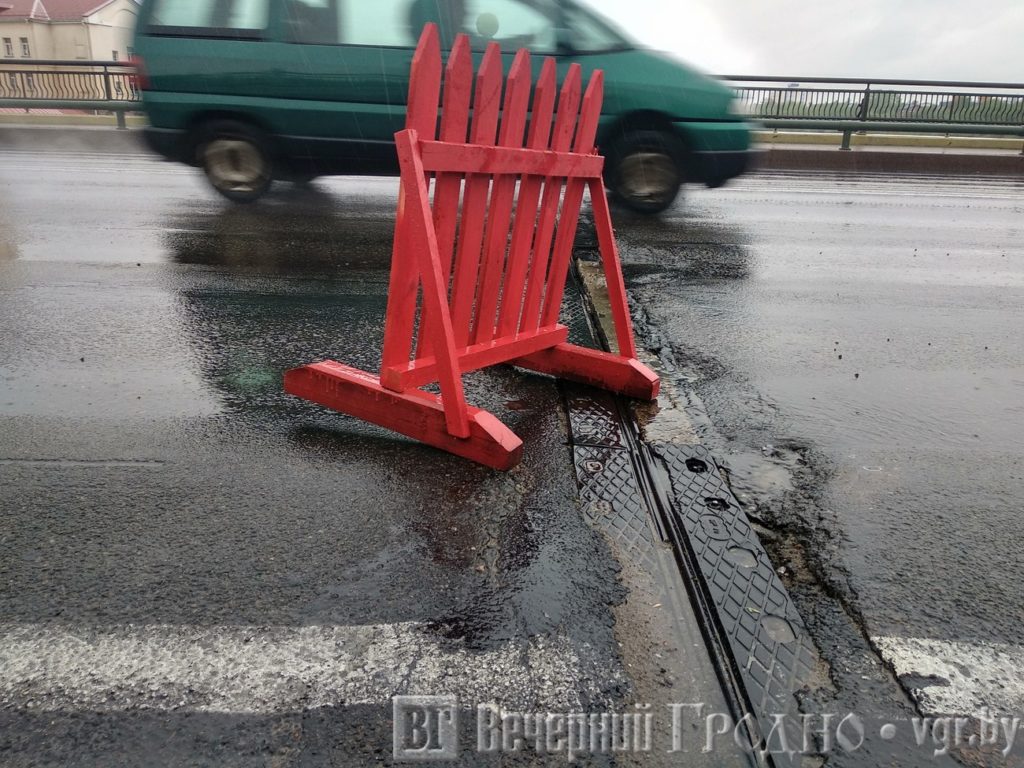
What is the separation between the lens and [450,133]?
294cm

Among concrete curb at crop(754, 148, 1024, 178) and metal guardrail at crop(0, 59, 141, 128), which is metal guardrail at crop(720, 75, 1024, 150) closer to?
concrete curb at crop(754, 148, 1024, 178)

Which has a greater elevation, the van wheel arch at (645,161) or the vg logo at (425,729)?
the van wheel arch at (645,161)

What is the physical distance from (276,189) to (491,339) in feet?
22.6

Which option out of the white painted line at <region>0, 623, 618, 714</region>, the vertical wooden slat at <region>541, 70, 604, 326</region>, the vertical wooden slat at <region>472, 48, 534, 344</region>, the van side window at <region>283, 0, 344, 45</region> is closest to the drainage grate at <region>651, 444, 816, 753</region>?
the white painted line at <region>0, 623, 618, 714</region>

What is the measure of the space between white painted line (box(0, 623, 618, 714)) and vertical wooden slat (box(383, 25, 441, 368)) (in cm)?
139

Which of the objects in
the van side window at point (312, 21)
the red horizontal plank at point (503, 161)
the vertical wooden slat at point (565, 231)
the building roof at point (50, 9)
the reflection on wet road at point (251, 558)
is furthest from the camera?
the building roof at point (50, 9)

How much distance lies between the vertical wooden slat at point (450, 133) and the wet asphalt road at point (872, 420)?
1285 millimetres

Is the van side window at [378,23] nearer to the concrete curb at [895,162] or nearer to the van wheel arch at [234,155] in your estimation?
the van wheel arch at [234,155]

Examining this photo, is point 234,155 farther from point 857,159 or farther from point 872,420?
point 857,159

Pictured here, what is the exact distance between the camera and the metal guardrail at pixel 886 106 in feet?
46.3

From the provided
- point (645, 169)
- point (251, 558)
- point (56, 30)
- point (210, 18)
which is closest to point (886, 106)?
point (645, 169)

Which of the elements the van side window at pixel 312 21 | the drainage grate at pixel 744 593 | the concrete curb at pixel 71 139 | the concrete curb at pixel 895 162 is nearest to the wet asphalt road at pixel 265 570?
the drainage grate at pixel 744 593

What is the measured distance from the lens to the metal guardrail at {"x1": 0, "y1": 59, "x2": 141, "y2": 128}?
14.7 m

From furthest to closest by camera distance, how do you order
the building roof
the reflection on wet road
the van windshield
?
the building roof < the van windshield < the reflection on wet road
